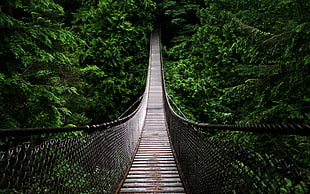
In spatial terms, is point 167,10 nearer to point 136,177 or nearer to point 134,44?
point 134,44

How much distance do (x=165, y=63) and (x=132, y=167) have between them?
9607 mm

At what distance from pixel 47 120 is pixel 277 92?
11.3 ft

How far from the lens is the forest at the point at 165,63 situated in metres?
2.67

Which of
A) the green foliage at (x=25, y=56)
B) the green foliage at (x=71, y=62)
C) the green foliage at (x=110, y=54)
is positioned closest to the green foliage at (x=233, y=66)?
the green foliage at (x=110, y=54)

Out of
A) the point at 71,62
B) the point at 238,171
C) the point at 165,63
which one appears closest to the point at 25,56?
the point at 71,62

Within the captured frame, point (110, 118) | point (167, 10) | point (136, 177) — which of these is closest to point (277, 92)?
point (136, 177)

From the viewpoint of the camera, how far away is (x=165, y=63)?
12.5 meters

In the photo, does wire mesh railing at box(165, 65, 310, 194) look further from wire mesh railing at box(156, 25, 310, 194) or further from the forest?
the forest

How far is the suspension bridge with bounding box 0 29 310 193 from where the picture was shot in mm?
810

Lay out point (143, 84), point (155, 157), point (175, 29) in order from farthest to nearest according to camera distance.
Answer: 1. point (175, 29)
2. point (143, 84)
3. point (155, 157)

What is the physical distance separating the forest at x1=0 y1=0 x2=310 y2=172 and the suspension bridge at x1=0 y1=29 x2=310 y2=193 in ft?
3.12

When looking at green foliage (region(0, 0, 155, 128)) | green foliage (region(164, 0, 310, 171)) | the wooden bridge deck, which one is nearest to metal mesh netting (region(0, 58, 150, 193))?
the wooden bridge deck

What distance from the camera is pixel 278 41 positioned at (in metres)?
2.74

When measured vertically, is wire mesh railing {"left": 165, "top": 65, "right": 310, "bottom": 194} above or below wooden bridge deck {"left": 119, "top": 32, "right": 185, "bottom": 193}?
above
